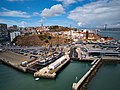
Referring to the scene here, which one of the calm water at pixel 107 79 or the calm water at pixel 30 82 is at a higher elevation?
the calm water at pixel 30 82

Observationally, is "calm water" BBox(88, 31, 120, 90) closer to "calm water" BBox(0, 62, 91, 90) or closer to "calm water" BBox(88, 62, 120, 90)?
"calm water" BBox(88, 62, 120, 90)

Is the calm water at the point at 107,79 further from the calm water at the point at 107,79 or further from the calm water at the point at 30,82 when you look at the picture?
the calm water at the point at 30,82

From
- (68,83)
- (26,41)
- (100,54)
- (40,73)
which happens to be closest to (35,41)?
(26,41)

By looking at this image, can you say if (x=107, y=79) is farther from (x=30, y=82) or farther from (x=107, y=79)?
(x=30, y=82)

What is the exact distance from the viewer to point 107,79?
13.0 meters

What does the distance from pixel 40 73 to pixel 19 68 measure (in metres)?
3.41

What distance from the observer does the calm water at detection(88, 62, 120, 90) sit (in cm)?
1116

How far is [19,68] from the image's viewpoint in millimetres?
15477

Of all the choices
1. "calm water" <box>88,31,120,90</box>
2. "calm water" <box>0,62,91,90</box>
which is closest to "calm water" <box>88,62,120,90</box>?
"calm water" <box>88,31,120,90</box>

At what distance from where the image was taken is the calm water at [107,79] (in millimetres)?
11156

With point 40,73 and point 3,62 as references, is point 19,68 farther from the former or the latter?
point 3,62

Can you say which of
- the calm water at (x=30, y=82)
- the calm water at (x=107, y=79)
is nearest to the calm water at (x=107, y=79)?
the calm water at (x=107, y=79)

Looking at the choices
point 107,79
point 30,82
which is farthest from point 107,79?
point 30,82

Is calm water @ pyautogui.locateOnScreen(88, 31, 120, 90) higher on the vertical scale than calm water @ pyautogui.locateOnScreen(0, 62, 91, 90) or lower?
lower
